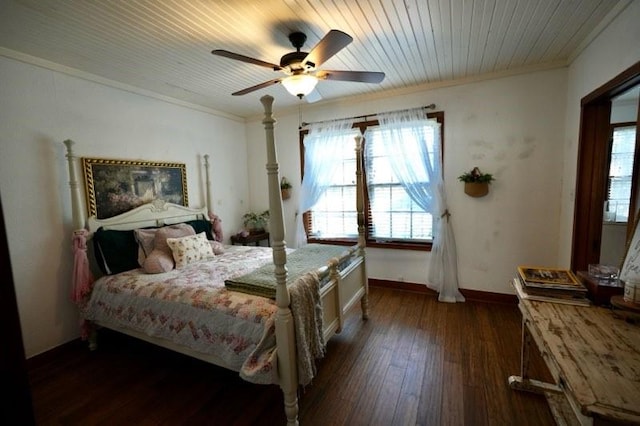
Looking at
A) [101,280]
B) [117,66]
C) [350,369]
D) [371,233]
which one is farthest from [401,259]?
[117,66]

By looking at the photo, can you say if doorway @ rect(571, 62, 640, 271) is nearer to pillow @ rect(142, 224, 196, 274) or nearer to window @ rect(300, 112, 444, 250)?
window @ rect(300, 112, 444, 250)

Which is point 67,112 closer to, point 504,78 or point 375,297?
point 375,297

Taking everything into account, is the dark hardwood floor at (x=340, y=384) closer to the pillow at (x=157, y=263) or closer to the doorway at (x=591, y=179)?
the pillow at (x=157, y=263)

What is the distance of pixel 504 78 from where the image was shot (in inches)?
117

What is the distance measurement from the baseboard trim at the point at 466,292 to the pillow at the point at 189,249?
2.19 meters

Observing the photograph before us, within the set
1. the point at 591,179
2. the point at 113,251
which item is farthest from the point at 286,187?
the point at 591,179

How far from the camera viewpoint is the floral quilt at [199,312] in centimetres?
168

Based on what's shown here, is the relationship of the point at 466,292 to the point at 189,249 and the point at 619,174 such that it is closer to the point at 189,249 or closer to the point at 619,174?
the point at 619,174

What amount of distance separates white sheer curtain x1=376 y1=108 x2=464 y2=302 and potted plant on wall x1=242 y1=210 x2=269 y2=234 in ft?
7.19

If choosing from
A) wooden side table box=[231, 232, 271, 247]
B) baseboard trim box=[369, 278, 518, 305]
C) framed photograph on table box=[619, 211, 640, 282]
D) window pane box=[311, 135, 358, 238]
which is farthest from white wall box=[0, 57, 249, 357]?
framed photograph on table box=[619, 211, 640, 282]

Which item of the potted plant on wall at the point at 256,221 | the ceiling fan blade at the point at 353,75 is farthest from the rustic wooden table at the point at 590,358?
the potted plant on wall at the point at 256,221

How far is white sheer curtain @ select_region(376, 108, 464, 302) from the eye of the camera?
10.8 feet

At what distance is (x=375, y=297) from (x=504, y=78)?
9.40 ft

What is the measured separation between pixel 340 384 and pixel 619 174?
2.99 metres
